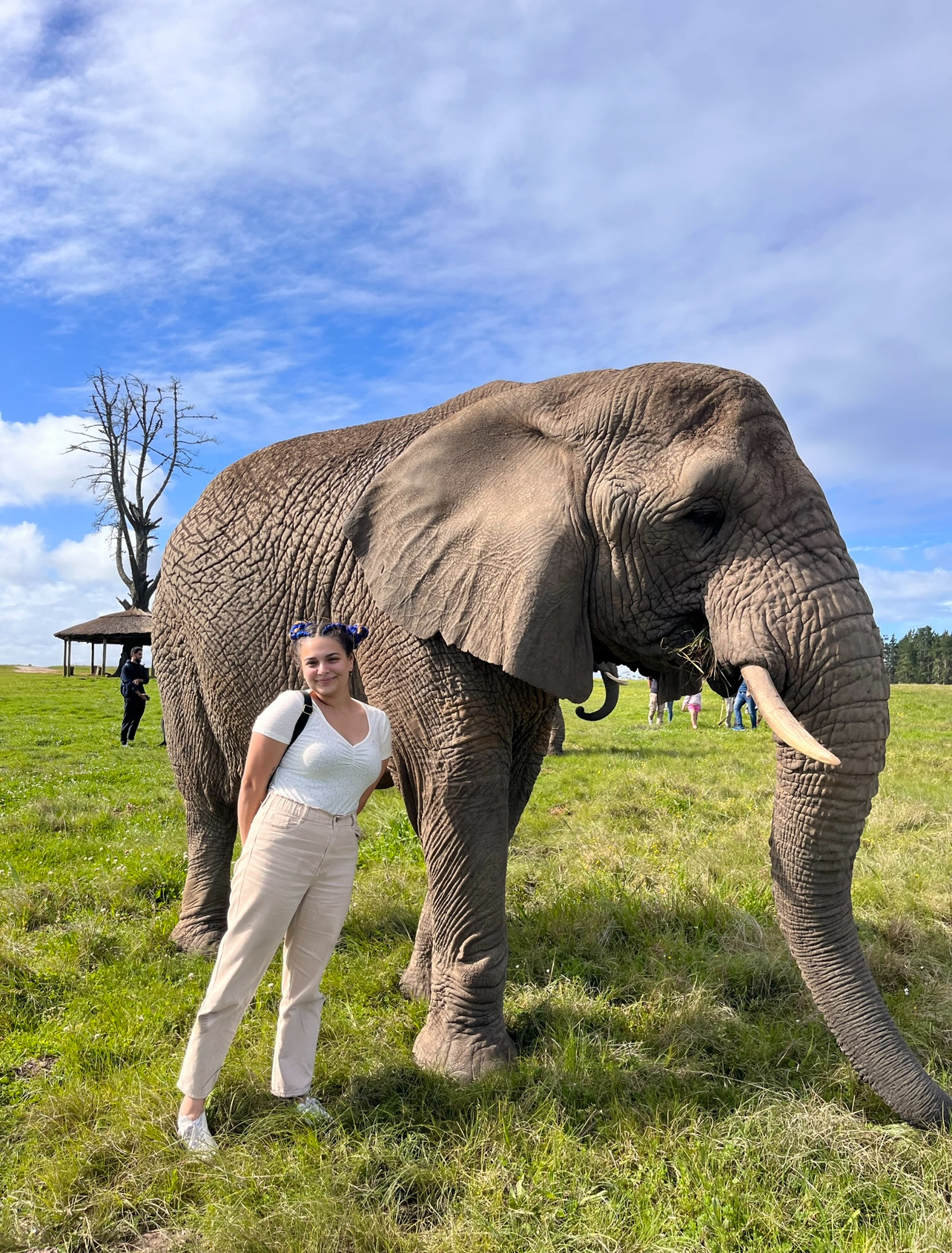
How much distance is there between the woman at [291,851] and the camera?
12.0ft

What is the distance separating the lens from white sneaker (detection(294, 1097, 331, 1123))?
149 inches

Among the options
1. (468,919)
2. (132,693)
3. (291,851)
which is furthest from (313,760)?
(132,693)

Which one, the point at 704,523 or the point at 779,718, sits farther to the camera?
the point at 704,523

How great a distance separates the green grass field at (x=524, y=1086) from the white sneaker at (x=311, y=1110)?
7cm

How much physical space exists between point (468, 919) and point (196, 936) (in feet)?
9.49

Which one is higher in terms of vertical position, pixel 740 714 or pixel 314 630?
pixel 314 630

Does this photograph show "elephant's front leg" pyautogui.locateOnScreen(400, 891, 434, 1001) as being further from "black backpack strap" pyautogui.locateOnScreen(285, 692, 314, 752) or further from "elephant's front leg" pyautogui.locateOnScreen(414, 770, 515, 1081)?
"black backpack strap" pyautogui.locateOnScreen(285, 692, 314, 752)

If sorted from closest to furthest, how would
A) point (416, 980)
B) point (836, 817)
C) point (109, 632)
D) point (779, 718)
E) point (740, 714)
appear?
point (779, 718) < point (836, 817) < point (416, 980) < point (740, 714) < point (109, 632)

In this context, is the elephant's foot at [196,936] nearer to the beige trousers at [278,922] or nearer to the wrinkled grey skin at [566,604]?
the wrinkled grey skin at [566,604]

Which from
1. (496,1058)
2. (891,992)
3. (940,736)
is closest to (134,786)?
(496,1058)

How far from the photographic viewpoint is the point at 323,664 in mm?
3736

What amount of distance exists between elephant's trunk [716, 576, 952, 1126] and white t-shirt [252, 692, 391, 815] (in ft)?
5.78

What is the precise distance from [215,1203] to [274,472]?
3812mm

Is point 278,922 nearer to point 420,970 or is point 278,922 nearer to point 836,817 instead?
point 420,970
